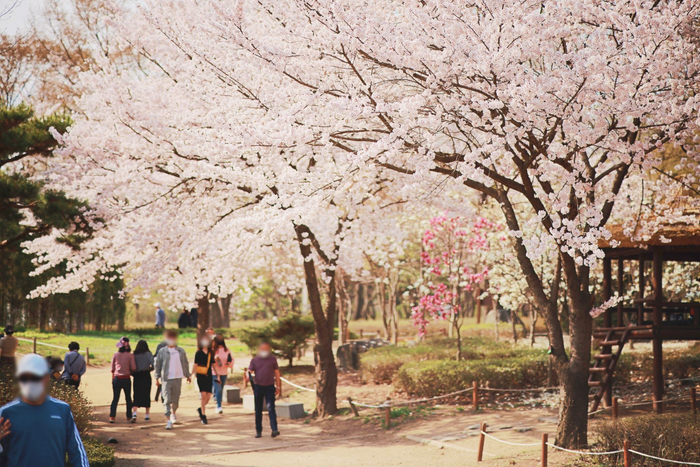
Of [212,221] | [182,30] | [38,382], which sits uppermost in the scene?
[182,30]

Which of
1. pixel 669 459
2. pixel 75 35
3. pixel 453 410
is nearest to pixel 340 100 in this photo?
pixel 669 459

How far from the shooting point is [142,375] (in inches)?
479

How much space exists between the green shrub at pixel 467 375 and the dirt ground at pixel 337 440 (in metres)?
1.05

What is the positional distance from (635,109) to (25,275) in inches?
1037

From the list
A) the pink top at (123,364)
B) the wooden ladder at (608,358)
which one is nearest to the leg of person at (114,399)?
the pink top at (123,364)

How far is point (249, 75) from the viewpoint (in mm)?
9578

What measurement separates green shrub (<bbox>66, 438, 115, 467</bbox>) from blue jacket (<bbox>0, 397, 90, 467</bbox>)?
3.97 m

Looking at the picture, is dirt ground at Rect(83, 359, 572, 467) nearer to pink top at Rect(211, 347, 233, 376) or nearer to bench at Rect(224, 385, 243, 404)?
pink top at Rect(211, 347, 233, 376)

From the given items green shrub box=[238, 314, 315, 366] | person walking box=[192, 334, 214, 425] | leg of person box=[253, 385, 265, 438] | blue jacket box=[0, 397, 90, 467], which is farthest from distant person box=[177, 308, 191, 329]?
blue jacket box=[0, 397, 90, 467]

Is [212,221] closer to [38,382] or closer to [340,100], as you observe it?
[340,100]

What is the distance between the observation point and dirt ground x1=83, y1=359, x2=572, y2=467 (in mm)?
9141

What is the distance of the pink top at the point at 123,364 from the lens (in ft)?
38.9

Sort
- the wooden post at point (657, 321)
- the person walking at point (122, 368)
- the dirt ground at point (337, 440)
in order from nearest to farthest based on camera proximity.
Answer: the dirt ground at point (337, 440)
the wooden post at point (657, 321)
the person walking at point (122, 368)

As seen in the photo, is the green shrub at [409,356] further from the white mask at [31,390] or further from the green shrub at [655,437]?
the white mask at [31,390]
